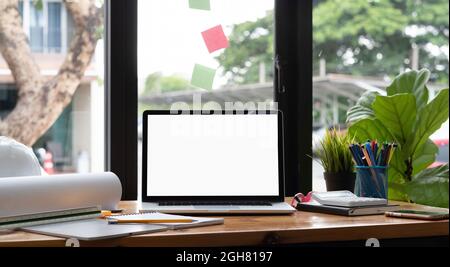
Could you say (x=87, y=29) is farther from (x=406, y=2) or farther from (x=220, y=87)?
(x=406, y=2)

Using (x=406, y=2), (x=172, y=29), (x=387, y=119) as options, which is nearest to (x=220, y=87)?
(x=172, y=29)

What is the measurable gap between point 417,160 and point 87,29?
47.8 inches

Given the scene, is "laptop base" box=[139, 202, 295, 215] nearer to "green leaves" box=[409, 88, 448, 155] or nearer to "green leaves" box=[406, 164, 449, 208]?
"green leaves" box=[406, 164, 449, 208]

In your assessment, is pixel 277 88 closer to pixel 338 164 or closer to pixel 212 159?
pixel 338 164

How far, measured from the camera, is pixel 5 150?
1619 millimetres

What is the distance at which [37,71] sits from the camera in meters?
2.20

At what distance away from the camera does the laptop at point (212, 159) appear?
1.84m

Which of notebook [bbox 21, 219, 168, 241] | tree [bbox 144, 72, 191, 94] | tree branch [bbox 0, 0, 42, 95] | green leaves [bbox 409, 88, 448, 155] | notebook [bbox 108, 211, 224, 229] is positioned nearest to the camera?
notebook [bbox 21, 219, 168, 241]

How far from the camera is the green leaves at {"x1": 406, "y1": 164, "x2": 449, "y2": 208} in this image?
6.17 ft

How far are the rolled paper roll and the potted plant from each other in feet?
2.37

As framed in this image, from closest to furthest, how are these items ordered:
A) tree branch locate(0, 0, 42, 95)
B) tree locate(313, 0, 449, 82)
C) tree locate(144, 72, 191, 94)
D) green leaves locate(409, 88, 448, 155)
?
1. green leaves locate(409, 88, 448, 155)
2. tree branch locate(0, 0, 42, 95)
3. tree locate(144, 72, 191, 94)
4. tree locate(313, 0, 449, 82)

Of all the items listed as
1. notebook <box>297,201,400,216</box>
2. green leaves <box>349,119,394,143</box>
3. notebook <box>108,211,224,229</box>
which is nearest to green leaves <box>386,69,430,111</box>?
green leaves <box>349,119,394,143</box>

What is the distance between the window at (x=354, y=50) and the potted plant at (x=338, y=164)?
1.02 ft

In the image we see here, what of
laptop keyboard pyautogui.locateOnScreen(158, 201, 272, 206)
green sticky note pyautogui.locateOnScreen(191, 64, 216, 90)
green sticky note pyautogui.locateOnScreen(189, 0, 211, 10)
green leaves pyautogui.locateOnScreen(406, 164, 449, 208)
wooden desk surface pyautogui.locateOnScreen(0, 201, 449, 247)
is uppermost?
green sticky note pyautogui.locateOnScreen(189, 0, 211, 10)
